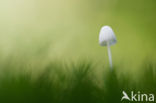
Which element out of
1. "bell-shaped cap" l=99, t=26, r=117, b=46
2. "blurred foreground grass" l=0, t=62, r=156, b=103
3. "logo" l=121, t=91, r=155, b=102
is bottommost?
"logo" l=121, t=91, r=155, b=102

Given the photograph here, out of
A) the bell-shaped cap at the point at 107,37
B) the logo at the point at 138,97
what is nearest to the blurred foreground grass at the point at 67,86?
the logo at the point at 138,97

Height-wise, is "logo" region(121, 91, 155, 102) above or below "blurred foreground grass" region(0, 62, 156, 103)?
below

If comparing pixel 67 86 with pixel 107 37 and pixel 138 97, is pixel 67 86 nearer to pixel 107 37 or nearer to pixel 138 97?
pixel 138 97

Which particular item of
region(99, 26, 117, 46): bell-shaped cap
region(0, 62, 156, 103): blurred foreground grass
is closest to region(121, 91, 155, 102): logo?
region(0, 62, 156, 103): blurred foreground grass

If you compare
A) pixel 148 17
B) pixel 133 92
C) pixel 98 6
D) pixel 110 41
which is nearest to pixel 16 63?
pixel 133 92

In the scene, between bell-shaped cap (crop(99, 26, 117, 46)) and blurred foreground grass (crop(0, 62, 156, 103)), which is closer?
blurred foreground grass (crop(0, 62, 156, 103))

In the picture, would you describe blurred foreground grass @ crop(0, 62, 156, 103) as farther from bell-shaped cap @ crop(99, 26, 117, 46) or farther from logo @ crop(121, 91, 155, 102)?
bell-shaped cap @ crop(99, 26, 117, 46)

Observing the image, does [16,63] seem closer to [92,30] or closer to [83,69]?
[83,69]

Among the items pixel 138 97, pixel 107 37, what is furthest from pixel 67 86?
pixel 107 37

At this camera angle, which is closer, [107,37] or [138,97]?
[138,97]
